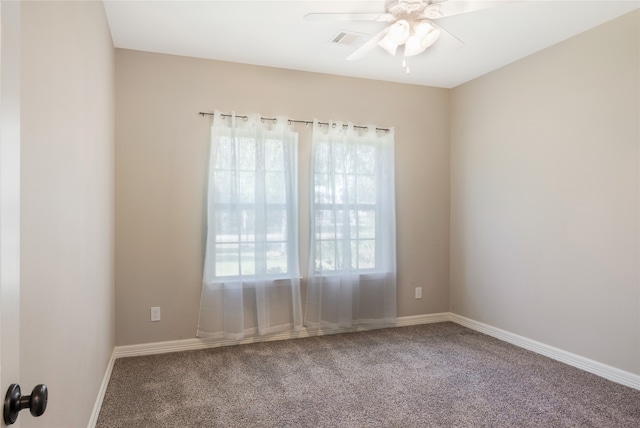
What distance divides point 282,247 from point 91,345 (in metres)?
1.78

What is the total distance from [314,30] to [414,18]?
2.89 feet

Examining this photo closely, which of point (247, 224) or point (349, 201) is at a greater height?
point (349, 201)

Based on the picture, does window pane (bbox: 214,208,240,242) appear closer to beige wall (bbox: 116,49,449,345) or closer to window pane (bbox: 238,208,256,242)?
window pane (bbox: 238,208,256,242)

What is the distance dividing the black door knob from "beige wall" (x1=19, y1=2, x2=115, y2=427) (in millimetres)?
402

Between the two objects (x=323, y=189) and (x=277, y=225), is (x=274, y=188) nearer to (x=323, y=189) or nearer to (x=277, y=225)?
(x=277, y=225)

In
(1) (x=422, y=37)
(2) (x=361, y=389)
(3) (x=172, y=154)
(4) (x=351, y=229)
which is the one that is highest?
(1) (x=422, y=37)

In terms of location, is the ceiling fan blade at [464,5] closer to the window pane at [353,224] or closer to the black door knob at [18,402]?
the window pane at [353,224]

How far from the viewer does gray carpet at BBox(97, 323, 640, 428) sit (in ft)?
7.29

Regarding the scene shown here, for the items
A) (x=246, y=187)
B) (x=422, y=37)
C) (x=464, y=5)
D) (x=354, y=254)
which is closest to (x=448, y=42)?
(x=422, y=37)

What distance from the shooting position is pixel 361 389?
2.59 m

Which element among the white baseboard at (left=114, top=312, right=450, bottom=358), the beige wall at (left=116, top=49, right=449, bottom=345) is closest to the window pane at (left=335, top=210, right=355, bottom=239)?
the beige wall at (left=116, top=49, right=449, bottom=345)

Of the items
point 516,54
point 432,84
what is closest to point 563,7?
point 516,54

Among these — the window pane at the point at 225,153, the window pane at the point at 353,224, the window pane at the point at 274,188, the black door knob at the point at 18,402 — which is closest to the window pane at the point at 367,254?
the window pane at the point at 353,224

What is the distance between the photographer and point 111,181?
9.57ft
